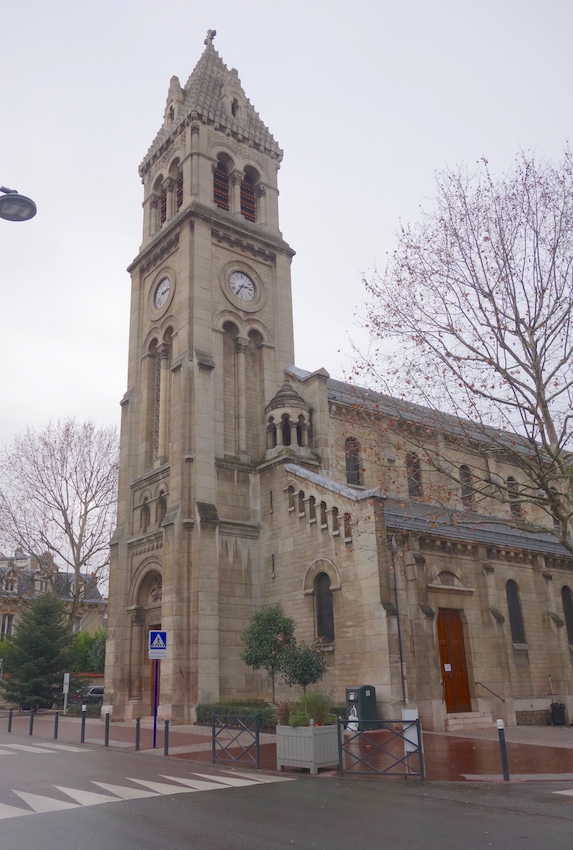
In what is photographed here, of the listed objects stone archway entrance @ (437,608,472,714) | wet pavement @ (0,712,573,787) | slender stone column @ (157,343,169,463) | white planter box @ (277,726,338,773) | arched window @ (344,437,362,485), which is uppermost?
slender stone column @ (157,343,169,463)

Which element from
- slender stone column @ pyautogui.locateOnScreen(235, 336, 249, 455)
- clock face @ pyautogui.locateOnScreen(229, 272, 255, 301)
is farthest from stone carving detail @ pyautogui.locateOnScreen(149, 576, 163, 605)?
clock face @ pyautogui.locateOnScreen(229, 272, 255, 301)

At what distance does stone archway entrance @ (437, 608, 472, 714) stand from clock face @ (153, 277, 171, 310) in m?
20.8

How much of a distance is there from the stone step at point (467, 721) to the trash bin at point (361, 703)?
3.03m

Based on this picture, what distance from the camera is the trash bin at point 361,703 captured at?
72.3 feet

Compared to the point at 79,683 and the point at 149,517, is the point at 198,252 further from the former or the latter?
the point at 79,683

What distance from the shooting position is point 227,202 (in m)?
38.7

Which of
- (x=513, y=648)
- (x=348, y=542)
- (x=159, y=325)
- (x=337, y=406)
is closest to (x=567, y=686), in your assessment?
(x=513, y=648)

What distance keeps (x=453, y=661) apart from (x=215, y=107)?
31.5 m

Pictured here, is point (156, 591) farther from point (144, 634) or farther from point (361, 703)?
point (361, 703)

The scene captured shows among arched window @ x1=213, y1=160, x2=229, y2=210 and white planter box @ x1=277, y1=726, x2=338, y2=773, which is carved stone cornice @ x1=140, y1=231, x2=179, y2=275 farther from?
white planter box @ x1=277, y1=726, x2=338, y2=773

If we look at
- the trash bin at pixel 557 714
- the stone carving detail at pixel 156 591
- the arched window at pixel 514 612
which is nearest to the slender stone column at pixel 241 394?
the stone carving detail at pixel 156 591

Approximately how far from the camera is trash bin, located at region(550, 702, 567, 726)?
2759 centimetres

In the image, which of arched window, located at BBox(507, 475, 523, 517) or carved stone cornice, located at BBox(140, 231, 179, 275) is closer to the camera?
arched window, located at BBox(507, 475, 523, 517)

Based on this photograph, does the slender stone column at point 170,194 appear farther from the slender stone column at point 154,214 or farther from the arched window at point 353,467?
the arched window at point 353,467
